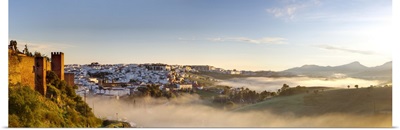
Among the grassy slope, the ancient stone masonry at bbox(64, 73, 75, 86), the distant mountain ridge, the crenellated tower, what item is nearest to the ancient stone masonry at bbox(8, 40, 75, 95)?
the crenellated tower

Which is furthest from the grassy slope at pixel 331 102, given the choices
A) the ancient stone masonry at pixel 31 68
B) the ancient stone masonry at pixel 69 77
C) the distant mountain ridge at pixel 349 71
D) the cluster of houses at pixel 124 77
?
the ancient stone masonry at pixel 31 68

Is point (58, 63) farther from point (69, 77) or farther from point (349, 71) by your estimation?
point (349, 71)

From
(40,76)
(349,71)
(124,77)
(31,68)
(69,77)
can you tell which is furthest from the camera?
(124,77)

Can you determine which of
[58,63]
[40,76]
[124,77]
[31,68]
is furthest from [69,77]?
[31,68]

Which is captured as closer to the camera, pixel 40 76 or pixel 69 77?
pixel 40 76

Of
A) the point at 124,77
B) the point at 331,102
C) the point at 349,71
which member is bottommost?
the point at 331,102

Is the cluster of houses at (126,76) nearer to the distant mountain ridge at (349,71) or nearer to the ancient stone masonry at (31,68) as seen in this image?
the ancient stone masonry at (31,68)

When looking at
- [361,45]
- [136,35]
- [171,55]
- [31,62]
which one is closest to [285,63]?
[361,45]

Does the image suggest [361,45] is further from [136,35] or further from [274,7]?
[136,35]
